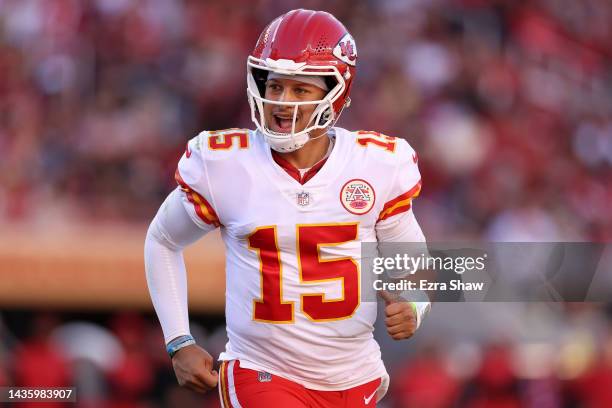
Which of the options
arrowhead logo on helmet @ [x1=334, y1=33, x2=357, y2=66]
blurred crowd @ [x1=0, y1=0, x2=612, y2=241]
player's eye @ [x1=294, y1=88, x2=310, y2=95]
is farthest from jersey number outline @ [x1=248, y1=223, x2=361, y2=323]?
blurred crowd @ [x1=0, y1=0, x2=612, y2=241]

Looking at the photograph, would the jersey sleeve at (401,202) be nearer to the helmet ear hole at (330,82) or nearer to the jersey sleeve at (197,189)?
the helmet ear hole at (330,82)

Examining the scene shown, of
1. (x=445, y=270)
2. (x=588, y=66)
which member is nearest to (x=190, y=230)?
(x=445, y=270)

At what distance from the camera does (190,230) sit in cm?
362

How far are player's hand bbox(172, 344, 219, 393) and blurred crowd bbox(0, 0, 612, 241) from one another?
413 centimetres

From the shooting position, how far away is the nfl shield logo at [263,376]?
11.5 ft

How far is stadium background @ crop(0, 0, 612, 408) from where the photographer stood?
21.0 feet

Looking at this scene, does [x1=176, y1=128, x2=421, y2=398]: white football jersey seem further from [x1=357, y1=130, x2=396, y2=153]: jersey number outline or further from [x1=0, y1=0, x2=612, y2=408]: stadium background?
[x1=0, y1=0, x2=612, y2=408]: stadium background

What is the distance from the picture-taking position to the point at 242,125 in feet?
28.4

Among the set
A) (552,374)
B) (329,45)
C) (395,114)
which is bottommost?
(552,374)

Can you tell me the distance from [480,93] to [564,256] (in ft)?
10.3

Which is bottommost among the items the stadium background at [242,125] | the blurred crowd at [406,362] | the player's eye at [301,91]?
the blurred crowd at [406,362]

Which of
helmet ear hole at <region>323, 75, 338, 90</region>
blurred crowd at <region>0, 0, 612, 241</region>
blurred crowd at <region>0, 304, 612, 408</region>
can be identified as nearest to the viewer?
helmet ear hole at <region>323, 75, 338, 90</region>

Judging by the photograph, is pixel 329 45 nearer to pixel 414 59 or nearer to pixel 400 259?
pixel 400 259

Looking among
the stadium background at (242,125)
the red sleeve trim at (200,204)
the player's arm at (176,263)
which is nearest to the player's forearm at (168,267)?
the player's arm at (176,263)
